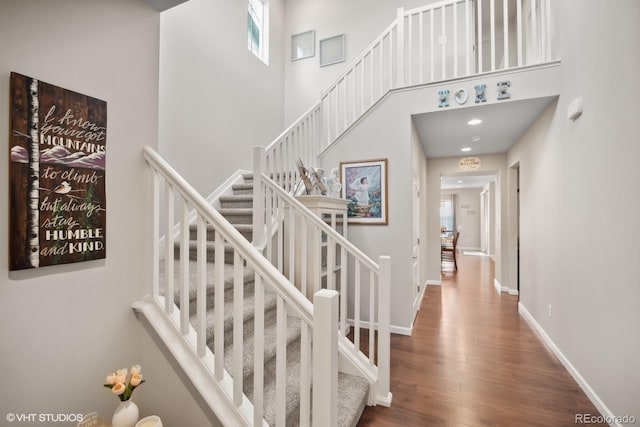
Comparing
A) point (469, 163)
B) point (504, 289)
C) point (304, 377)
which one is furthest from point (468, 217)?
point (304, 377)

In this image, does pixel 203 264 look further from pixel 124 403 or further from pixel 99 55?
pixel 99 55

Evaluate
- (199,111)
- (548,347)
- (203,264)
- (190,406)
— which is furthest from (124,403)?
(548,347)

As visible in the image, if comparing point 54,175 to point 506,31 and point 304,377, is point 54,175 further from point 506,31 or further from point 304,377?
point 506,31

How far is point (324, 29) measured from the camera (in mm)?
5062

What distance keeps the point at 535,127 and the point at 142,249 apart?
431 centimetres

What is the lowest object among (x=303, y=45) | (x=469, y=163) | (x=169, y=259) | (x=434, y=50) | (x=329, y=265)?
(x=329, y=265)

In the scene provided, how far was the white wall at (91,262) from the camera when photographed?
3.58 feet

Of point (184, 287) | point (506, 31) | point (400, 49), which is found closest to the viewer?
point (184, 287)

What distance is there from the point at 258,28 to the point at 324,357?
5.31 m

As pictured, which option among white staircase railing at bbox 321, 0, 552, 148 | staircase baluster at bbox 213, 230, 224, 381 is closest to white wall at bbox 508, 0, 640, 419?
white staircase railing at bbox 321, 0, 552, 148

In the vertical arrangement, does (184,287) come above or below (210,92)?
below

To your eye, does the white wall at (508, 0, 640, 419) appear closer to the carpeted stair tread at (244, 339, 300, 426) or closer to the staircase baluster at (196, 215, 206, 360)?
the carpeted stair tread at (244, 339, 300, 426)

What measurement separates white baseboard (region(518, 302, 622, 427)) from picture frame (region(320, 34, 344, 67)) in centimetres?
485

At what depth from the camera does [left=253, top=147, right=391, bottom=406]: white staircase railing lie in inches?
80.0
